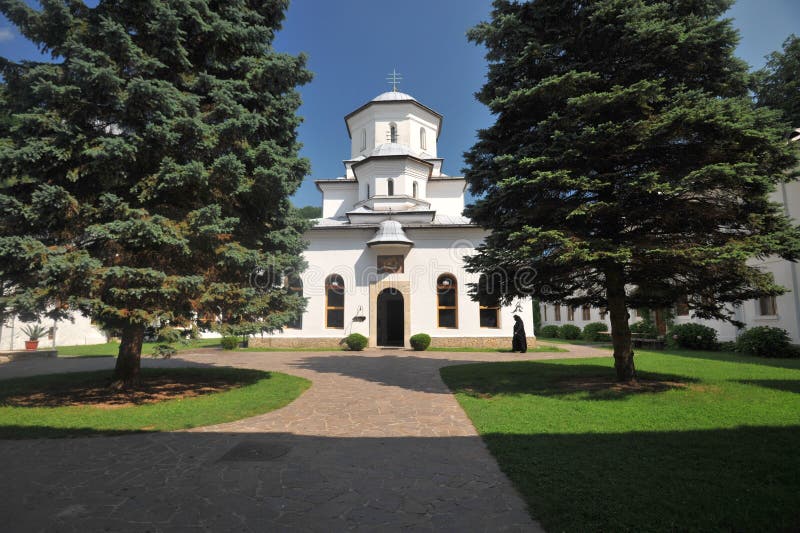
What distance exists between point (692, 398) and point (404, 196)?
17.5m

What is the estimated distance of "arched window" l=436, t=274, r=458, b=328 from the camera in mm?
20734

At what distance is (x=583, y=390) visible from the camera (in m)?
8.45

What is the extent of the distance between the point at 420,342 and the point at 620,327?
1127cm

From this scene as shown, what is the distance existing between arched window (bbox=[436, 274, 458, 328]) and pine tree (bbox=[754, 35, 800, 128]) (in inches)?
696

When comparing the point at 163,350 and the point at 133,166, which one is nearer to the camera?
the point at 163,350

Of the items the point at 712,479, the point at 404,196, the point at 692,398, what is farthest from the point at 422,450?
the point at 404,196

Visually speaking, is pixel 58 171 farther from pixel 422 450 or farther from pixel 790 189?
pixel 790 189

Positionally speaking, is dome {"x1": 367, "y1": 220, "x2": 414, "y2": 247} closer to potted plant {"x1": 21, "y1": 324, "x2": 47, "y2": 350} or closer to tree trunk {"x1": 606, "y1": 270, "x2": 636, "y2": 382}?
tree trunk {"x1": 606, "y1": 270, "x2": 636, "y2": 382}

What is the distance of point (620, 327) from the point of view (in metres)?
9.10

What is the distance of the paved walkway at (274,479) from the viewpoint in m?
3.34

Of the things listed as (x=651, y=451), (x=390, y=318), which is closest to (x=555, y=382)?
(x=651, y=451)

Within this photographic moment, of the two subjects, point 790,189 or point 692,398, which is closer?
point 692,398

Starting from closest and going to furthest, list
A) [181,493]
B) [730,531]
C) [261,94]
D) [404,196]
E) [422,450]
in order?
1. [730,531]
2. [181,493]
3. [422,450]
4. [261,94]
5. [404,196]

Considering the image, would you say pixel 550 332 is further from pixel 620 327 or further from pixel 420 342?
pixel 620 327
